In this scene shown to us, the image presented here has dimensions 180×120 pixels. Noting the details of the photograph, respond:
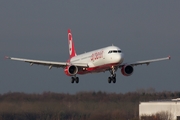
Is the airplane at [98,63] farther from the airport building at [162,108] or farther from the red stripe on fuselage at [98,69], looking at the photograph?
the airport building at [162,108]

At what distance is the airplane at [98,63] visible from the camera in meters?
86.8

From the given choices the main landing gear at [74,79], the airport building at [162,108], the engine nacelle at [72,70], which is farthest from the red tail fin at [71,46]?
the engine nacelle at [72,70]

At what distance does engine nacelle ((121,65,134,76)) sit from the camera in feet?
303

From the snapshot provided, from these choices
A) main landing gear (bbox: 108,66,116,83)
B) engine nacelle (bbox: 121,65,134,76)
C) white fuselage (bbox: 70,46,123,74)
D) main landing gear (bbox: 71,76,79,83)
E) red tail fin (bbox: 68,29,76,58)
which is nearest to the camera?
white fuselage (bbox: 70,46,123,74)

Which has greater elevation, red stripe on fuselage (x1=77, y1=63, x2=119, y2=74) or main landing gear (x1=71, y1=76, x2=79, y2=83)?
red stripe on fuselage (x1=77, y1=63, x2=119, y2=74)

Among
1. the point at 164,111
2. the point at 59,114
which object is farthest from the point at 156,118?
the point at 59,114

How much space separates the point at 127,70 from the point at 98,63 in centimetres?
492

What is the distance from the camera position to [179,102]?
383 feet

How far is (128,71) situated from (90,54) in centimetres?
478

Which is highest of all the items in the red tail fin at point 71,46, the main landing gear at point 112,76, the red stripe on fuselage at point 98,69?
the red tail fin at point 71,46

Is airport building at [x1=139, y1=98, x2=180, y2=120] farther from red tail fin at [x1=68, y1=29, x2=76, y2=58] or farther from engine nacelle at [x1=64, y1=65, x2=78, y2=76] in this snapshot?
engine nacelle at [x1=64, y1=65, x2=78, y2=76]

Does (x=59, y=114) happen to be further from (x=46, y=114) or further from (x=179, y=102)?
(x=179, y=102)

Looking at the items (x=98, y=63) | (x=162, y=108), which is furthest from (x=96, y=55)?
(x=162, y=108)

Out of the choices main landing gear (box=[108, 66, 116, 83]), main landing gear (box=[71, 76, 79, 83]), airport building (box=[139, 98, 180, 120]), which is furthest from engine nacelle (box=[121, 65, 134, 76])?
airport building (box=[139, 98, 180, 120])
